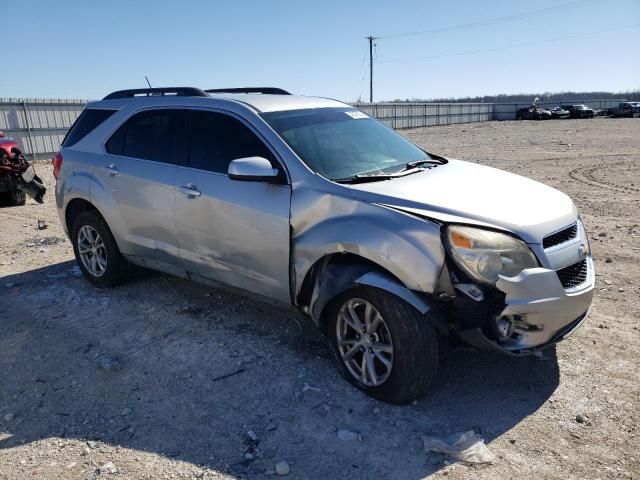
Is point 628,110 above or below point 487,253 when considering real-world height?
below

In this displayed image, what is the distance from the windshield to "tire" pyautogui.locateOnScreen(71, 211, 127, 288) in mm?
2291

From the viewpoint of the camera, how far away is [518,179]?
4117 mm

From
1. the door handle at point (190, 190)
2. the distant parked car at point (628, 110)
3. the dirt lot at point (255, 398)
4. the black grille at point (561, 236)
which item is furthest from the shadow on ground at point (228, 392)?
the distant parked car at point (628, 110)

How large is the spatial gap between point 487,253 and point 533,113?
5264 cm

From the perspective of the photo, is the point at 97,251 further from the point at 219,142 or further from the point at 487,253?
the point at 487,253

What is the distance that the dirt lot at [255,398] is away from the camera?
9.59 feet

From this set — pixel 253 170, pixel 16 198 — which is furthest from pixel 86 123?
pixel 16 198

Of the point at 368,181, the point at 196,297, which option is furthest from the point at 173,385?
the point at 368,181

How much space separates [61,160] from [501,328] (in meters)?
4.72

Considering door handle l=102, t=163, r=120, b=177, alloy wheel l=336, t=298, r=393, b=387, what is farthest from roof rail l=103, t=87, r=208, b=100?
alloy wheel l=336, t=298, r=393, b=387

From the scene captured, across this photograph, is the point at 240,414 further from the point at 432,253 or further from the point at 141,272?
the point at 141,272

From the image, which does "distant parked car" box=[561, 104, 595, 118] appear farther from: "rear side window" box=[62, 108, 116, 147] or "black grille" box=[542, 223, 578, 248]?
"black grille" box=[542, 223, 578, 248]

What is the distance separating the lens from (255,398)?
3.54 m

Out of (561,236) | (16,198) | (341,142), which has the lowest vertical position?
(16,198)
